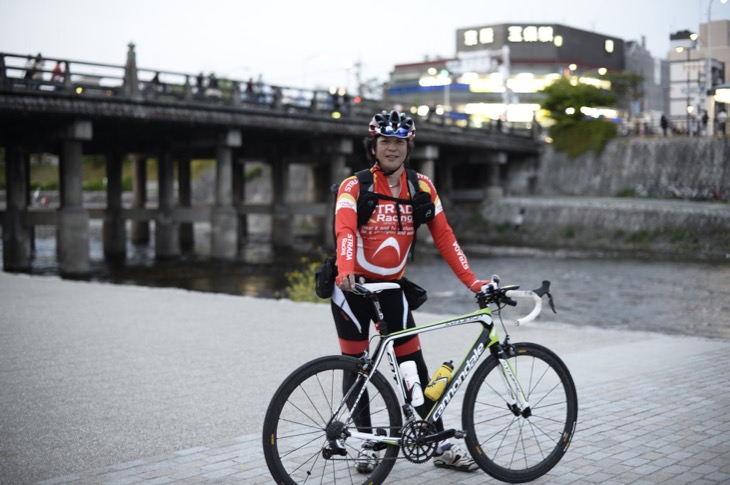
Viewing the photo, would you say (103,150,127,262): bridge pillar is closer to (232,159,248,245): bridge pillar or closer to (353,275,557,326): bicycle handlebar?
(232,159,248,245): bridge pillar

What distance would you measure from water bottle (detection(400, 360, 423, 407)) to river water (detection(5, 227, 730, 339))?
1169cm

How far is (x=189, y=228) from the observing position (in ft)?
166

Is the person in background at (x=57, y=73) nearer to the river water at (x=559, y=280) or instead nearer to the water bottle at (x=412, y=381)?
the river water at (x=559, y=280)

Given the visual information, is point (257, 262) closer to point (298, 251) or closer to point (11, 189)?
point (298, 251)

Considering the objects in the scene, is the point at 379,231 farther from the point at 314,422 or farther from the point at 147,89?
the point at 147,89

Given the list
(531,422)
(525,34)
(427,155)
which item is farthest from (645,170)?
(525,34)

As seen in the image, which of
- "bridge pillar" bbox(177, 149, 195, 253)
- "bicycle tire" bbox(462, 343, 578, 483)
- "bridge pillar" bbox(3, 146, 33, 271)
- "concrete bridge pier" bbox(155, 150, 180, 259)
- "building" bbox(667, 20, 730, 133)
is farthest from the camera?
"building" bbox(667, 20, 730, 133)

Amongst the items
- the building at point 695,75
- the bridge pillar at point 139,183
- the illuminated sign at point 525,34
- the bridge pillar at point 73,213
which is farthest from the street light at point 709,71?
the bridge pillar at point 139,183

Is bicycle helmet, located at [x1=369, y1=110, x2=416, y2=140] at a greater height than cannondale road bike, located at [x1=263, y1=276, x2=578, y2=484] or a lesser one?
greater

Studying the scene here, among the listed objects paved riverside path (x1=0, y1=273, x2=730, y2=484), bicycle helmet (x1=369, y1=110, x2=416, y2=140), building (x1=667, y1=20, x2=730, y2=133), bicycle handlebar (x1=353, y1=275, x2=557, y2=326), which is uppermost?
building (x1=667, y1=20, x2=730, y2=133)

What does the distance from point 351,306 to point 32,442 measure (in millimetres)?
2655

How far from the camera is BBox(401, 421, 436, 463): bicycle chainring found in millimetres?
4938

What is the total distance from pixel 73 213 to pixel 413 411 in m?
27.1

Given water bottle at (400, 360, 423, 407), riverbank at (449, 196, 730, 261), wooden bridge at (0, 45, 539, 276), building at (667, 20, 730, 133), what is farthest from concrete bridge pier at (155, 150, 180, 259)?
water bottle at (400, 360, 423, 407)
